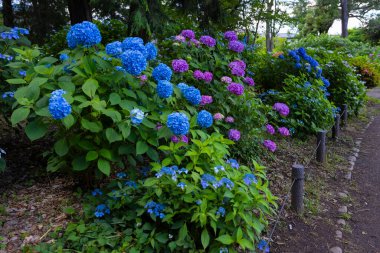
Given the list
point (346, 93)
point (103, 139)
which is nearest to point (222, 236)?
point (103, 139)

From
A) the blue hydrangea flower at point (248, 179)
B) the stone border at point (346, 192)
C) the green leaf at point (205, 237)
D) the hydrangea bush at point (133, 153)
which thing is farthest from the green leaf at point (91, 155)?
the stone border at point (346, 192)

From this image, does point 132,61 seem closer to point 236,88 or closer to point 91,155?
point 91,155

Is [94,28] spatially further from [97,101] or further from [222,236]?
[222,236]

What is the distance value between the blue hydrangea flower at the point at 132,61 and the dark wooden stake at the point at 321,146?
3.13m

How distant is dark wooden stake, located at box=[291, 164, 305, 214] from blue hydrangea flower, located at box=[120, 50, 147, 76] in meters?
1.82

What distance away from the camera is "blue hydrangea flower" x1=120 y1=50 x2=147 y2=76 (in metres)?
2.29

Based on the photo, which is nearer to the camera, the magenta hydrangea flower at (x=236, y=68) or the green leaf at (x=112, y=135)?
Result: the green leaf at (x=112, y=135)

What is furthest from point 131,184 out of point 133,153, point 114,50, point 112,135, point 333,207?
point 333,207

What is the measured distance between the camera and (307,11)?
100 feet

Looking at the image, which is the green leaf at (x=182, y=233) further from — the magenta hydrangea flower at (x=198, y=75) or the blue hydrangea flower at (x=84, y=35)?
the magenta hydrangea flower at (x=198, y=75)

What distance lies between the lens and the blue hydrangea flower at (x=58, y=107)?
1954 millimetres

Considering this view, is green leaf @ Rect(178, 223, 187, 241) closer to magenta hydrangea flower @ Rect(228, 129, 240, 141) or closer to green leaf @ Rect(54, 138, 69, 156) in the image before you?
green leaf @ Rect(54, 138, 69, 156)

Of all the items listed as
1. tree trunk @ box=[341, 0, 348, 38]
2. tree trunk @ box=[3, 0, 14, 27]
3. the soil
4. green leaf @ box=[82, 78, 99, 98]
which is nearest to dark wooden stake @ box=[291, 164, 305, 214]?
the soil

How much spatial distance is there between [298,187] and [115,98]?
197 cm
